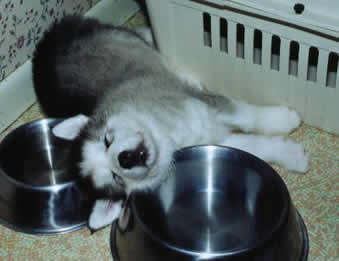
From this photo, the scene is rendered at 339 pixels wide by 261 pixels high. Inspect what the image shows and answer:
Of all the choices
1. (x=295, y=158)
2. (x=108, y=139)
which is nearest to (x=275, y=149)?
(x=295, y=158)

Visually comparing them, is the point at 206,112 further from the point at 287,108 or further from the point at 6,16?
the point at 6,16

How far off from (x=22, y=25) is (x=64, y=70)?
475 millimetres

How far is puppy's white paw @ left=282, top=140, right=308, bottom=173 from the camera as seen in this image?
2586 mm

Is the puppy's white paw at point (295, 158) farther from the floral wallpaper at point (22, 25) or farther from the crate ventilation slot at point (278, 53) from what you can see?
the floral wallpaper at point (22, 25)

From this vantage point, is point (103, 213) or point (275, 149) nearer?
point (103, 213)

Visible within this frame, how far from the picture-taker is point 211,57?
2.92 m

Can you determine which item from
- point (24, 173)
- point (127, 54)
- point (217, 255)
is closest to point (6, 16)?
point (127, 54)

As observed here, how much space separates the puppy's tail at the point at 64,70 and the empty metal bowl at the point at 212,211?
1.97 ft

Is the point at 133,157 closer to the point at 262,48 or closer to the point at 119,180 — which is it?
the point at 119,180

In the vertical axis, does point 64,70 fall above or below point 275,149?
above

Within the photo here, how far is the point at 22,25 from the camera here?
300 cm

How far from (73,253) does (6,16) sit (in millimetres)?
1368

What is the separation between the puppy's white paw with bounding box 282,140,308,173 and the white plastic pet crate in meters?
0.25

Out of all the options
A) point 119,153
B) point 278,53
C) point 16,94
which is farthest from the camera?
point 16,94
